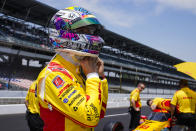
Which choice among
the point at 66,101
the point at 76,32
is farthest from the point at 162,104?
the point at 66,101

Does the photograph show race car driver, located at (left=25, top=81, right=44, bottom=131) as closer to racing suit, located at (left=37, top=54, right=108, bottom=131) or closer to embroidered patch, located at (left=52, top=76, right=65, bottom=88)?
racing suit, located at (left=37, top=54, right=108, bottom=131)

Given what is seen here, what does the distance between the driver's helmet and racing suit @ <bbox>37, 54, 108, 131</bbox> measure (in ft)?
0.61

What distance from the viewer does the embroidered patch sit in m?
1.28

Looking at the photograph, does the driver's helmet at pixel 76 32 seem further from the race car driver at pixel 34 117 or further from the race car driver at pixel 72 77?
the race car driver at pixel 34 117

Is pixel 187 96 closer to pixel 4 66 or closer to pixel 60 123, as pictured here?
pixel 60 123

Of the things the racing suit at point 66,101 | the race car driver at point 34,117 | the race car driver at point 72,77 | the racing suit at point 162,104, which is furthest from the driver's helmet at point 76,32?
the racing suit at point 162,104

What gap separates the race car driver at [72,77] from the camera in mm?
1259

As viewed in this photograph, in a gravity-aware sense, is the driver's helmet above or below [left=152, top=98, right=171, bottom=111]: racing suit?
above

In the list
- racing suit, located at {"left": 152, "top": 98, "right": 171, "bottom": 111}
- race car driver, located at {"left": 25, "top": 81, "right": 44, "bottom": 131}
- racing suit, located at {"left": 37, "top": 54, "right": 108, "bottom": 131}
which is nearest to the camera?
racing suit, located at {"left": 37, "top": 54, "right": 108, "bottom": 131}

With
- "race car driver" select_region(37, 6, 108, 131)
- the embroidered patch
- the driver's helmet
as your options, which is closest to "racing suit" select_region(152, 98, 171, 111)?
"race car driver" select_region(37, 6, 108, 131)

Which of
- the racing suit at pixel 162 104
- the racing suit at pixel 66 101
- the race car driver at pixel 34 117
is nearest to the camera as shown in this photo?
the racing suit at pixel 66 101

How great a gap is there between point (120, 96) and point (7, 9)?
15.6 metres

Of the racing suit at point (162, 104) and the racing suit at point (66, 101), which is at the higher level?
the racing suit at point (66, 101)

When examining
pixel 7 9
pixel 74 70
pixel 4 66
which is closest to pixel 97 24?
pixel 74 70
